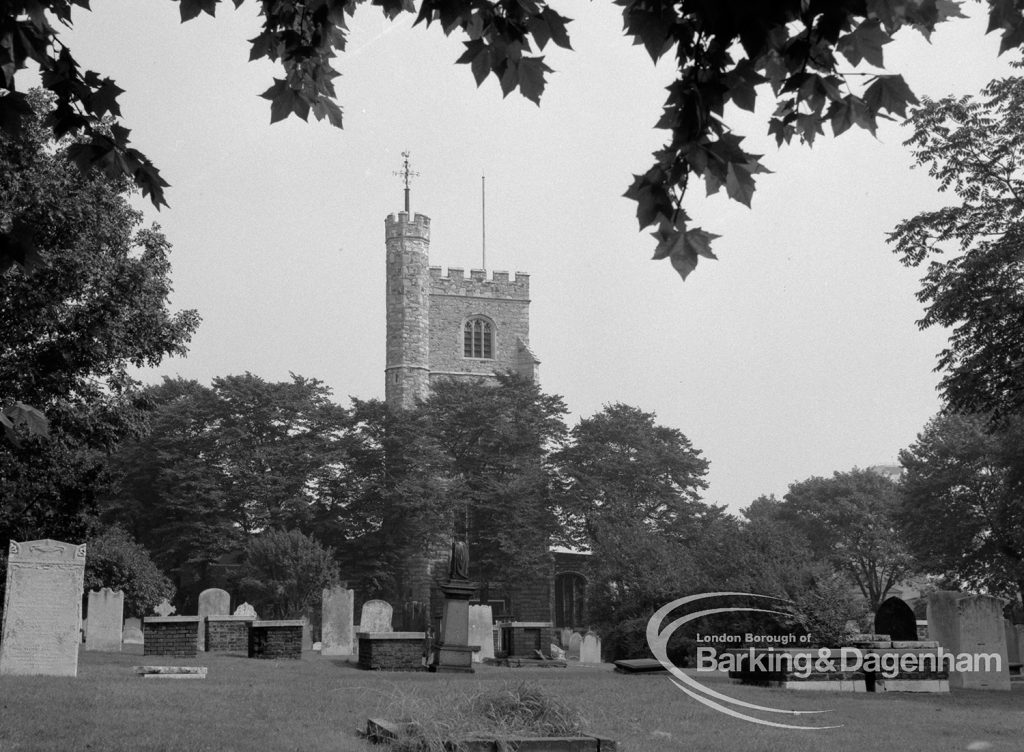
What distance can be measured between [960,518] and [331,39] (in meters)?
37.1

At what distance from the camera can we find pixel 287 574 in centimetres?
3981

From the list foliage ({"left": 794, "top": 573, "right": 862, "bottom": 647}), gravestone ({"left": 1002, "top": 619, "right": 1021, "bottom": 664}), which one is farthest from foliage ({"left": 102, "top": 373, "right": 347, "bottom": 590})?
foliage ({"left": 794, "top": 573, "right": 862, "bottom": 647})

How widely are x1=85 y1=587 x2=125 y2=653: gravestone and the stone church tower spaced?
3586 cm

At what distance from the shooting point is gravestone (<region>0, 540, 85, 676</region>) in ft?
45.3

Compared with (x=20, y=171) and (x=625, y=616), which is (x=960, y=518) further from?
(x=20, y=171)

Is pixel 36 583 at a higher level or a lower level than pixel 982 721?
higher

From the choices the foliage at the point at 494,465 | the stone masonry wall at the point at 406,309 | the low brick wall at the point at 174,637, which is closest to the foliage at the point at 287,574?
the foliage at the point at 494,465

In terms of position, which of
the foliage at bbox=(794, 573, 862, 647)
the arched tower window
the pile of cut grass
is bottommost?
the pile of cut grass

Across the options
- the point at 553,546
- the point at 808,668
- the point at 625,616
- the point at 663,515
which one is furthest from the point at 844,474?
the point at 808,668

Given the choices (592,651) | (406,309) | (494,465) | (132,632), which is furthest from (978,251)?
(406,309)

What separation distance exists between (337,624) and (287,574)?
13.2 m

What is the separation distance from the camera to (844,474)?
64500mm

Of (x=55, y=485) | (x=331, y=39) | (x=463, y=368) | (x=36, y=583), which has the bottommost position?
(x=36, y=583)

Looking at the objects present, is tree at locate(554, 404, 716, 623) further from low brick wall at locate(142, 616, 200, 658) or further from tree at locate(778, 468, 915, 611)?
low brick wall at locate(142, 616, 200, 658)
